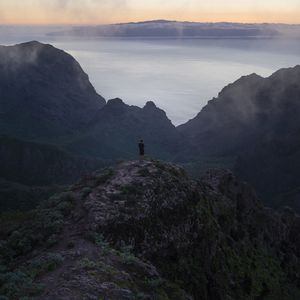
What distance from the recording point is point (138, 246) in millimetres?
25266

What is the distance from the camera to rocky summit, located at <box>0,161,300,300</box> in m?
18.6

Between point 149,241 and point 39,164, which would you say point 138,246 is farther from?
point 39,164

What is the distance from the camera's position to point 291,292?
38.0 m

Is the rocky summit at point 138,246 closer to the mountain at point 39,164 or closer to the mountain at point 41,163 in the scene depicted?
the mountain at point 39,164

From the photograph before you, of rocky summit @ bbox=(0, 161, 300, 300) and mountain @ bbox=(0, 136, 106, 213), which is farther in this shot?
mountain @ bbox=(0, 136, 106, 213)

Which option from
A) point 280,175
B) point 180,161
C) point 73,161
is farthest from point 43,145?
point 280,175

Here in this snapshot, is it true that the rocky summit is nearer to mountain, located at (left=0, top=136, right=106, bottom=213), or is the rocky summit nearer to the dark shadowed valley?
the dark shadowed valley

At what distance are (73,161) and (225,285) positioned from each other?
14678cm

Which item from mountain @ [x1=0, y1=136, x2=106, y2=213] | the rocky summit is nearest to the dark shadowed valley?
the rocky summit

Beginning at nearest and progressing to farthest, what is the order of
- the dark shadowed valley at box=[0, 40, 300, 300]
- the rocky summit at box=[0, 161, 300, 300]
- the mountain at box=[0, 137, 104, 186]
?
1. the rocky summit at box=[0, 161, 300, 300]
2. the dark shadowed valley at box=[0, 40, 300, 300]
3. the mountain at box=[0, 137, 104, 186]

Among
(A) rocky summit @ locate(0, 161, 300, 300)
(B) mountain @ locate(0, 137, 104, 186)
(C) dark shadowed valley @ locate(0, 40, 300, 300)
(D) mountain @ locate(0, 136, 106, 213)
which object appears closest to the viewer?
(A) rocky summit @ locate(0, 161, 300, 300)

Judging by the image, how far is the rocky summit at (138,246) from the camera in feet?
60.9

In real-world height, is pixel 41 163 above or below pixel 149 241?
below

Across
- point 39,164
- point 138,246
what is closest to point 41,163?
point 39,164
